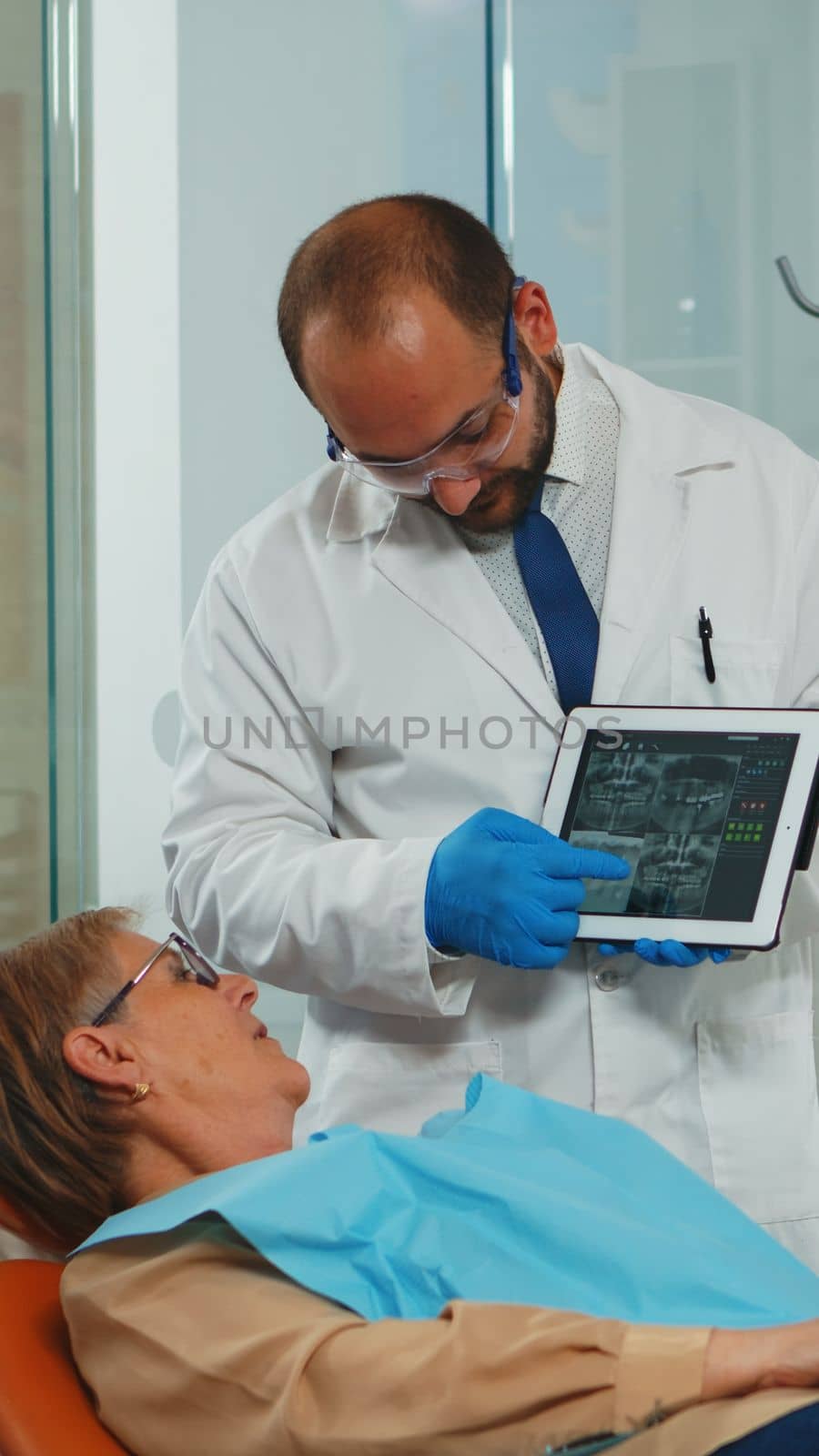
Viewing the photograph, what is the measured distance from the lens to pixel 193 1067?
1269mm

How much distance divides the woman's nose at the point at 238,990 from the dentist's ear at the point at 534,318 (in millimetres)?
686

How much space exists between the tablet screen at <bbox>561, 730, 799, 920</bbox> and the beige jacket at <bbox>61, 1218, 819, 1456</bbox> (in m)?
0.55

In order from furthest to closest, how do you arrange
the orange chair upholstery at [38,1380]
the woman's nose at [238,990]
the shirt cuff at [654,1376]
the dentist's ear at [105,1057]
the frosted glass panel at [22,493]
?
the frosted glass panel at [22,493]
the woman's nose at [238,990]
the dentist's ear at [105,1057]
the orange chair upholstery at [38,1380]
the shirt cuff at [654,1376]

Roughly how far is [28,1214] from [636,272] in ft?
5.39

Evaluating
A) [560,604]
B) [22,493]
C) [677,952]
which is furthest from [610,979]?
[22,493]

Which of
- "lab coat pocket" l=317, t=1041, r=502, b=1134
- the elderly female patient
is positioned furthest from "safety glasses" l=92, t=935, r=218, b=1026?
"lab coat pocket" l=317, t=1041, r=502, b=1134

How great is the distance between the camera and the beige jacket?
90cm

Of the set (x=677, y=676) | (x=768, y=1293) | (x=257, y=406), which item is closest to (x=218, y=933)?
(x=677, y=676)

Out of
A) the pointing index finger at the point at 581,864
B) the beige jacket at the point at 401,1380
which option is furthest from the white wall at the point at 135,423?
the beige jacket at the point at 401,1380

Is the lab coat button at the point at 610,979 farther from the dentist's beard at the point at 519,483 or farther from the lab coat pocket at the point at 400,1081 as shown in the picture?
the dentist's beard at the point at 519,483

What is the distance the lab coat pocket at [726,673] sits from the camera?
1.55 m

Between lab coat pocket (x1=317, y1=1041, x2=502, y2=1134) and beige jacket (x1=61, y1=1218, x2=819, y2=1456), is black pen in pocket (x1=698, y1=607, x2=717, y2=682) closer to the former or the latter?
lab coat pocket (x1=317, y1=1041, x2=502, y2=1134)

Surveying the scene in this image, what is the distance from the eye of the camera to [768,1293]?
1.15 m

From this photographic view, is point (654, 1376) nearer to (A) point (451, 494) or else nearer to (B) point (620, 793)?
(B) point (620, 793)
